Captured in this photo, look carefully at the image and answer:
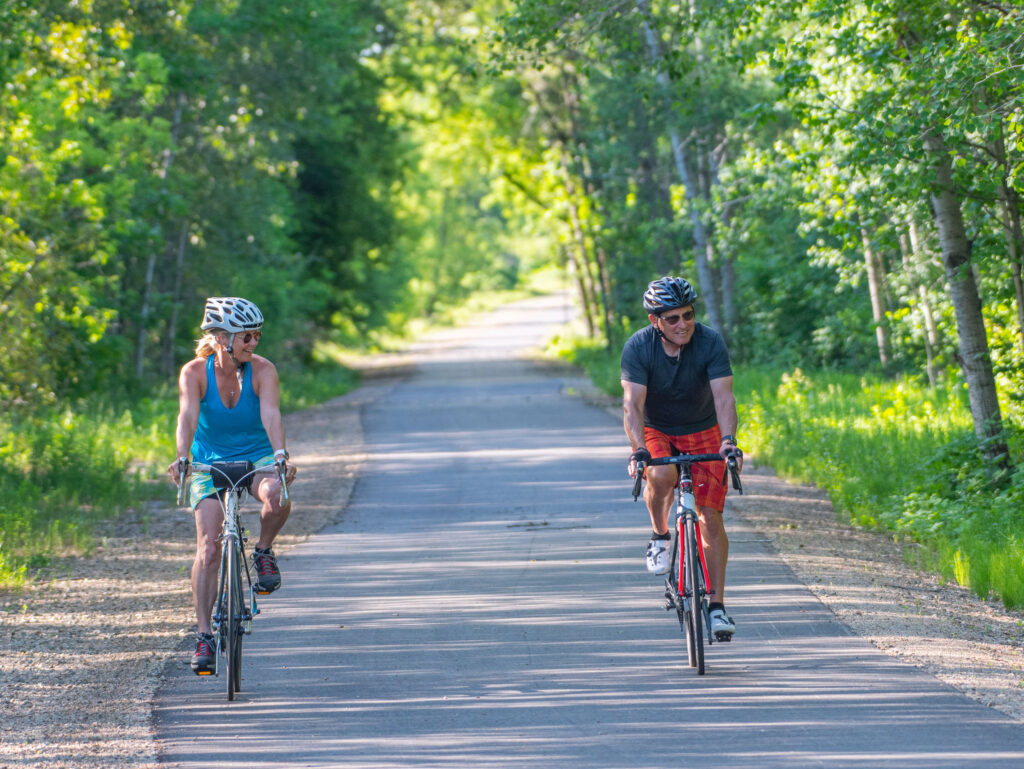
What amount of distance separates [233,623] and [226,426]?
1.05m

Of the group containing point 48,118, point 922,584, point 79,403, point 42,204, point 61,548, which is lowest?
point 922,584

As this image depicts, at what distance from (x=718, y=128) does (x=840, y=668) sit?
63.4 ft

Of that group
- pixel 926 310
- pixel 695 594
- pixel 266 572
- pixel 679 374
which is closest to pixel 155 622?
pixel 266 572

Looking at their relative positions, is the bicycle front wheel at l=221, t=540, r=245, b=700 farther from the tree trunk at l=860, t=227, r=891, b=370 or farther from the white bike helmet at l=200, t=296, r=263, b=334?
the tree trunk at l=860, t=227, r=891, b=370

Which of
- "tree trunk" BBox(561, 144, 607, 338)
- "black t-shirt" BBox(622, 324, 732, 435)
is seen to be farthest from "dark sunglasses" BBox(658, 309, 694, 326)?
"tree trunk" BBox(561, 144, 607, 338)

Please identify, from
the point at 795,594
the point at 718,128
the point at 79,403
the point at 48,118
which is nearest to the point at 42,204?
the point at 48,118

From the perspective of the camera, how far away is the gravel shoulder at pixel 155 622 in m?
6.23

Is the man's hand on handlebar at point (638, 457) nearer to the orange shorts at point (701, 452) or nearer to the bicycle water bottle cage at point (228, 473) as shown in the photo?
the orange shorts at point (701, 452)

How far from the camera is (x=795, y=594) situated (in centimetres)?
873

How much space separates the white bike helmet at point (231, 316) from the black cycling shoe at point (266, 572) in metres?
1.22

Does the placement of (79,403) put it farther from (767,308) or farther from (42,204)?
(767,308)

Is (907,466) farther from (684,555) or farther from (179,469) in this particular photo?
(179,469)

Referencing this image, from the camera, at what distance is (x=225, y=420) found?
273 inches

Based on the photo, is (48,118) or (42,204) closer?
(42,204)
